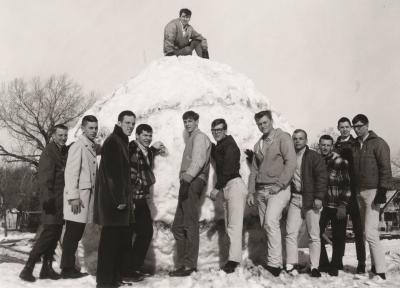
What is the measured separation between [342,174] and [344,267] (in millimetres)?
1526

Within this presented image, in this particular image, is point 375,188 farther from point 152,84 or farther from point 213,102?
point 152,84

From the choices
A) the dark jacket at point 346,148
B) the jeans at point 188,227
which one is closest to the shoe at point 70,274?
the jeans at point 188,227

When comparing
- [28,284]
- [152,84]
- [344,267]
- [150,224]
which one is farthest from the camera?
[152,84]

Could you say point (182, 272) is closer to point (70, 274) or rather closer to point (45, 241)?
point (70, 274)

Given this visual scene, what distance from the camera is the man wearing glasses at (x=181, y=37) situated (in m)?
6.91

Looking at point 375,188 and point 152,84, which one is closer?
point 375,188

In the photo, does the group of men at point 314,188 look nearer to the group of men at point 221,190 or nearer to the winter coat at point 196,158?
the group of men at point 221,190

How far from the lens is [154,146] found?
5059 millimetres

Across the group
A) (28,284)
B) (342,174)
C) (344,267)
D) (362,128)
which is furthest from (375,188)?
(28,284)

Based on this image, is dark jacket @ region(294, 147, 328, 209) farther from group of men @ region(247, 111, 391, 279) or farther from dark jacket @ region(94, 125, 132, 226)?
dark jacket @ region(94, 125, 132, 226)

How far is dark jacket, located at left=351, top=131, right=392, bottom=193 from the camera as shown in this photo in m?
4.84

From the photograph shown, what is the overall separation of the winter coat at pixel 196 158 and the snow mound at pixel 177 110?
0.93 ft

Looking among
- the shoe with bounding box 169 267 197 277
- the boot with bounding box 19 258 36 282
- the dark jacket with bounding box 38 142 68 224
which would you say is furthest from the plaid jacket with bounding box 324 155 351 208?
the boot with bounding box 19 258 36 282

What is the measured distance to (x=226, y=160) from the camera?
15.5 feet
